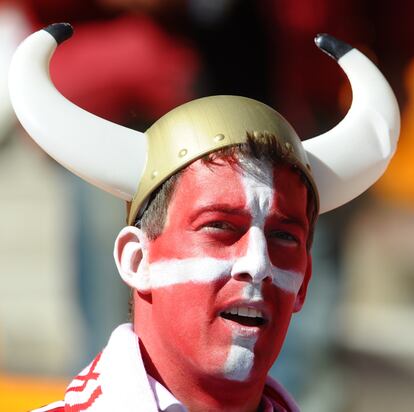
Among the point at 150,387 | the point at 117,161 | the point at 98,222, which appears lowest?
the point at 98,222

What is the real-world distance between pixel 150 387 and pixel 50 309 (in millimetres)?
4120

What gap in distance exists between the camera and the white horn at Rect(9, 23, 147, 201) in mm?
2855

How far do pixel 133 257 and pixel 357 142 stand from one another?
49 cm

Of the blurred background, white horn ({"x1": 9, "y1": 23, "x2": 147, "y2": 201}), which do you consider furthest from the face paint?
the blurred background

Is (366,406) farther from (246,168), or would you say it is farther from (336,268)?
(246,168)

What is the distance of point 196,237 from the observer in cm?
278

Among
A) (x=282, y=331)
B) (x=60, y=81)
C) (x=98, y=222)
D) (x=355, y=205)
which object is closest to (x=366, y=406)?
(x=355, y=205)

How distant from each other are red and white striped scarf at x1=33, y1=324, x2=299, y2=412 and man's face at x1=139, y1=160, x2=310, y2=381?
66mm

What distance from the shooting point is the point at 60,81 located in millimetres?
5145

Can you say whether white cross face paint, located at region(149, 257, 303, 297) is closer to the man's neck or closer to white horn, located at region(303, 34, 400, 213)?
the man's neck

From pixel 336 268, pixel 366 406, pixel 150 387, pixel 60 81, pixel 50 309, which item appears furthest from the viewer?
pixel 50 309

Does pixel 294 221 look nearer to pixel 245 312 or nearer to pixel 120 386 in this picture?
pixel 245 312

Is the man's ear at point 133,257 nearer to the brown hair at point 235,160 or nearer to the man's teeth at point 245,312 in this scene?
the brown hair at point 235,160

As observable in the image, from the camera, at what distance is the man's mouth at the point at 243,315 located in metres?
2.75
